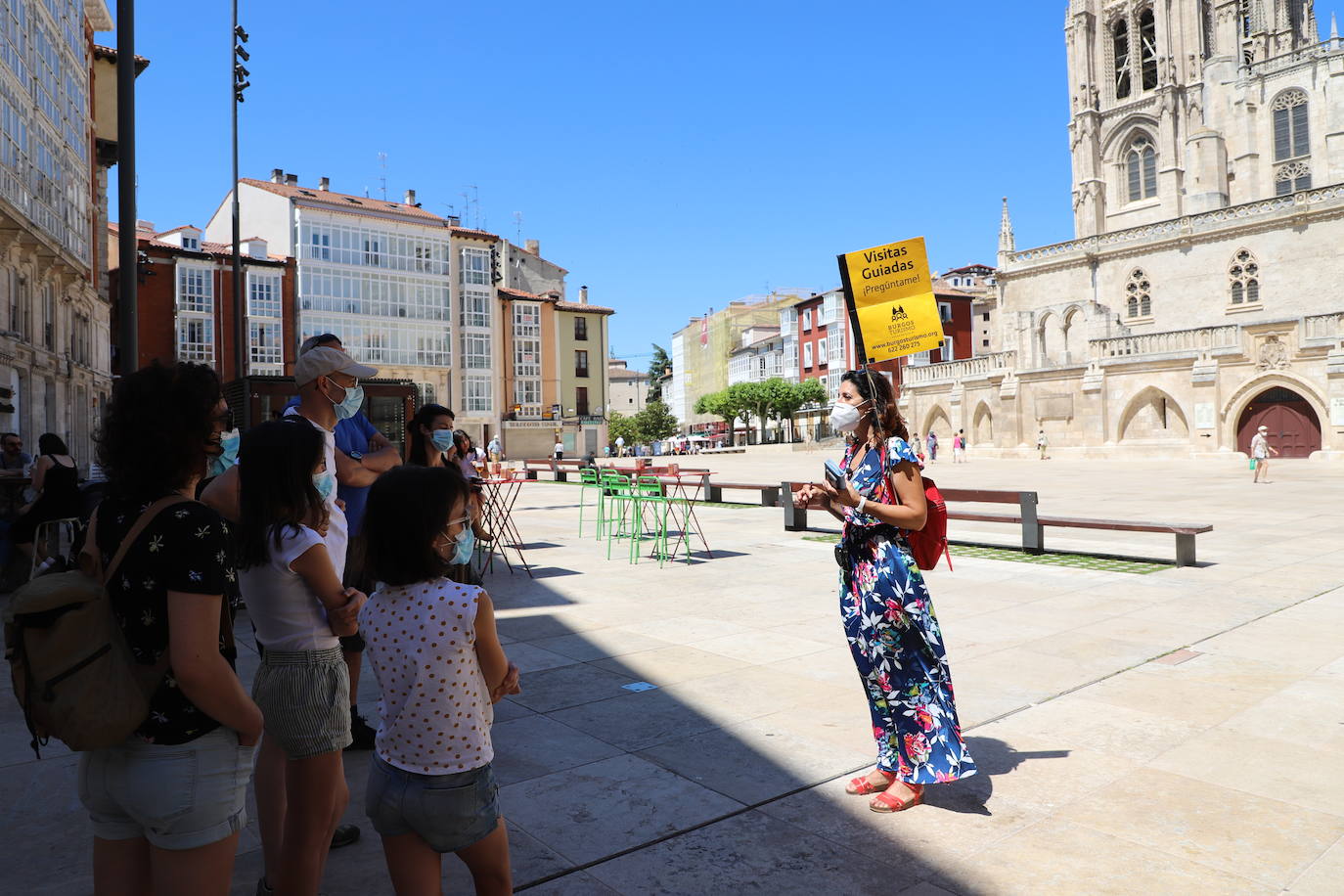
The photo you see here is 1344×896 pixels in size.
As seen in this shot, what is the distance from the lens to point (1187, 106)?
168 ft

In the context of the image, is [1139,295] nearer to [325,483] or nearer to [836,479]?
[836,479]

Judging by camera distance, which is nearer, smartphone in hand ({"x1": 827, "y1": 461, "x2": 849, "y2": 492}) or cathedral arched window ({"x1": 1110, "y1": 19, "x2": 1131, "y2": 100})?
smartphone in hand ({"x1": 827, "y1": 461, "x2": 849, "y2": 492})

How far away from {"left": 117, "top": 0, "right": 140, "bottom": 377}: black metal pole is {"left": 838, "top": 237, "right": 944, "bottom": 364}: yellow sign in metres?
5.44

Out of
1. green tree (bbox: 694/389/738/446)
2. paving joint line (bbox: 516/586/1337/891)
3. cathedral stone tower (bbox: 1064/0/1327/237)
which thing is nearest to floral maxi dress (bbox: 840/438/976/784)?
paving joint line (bbox: 516/586/1337/891)

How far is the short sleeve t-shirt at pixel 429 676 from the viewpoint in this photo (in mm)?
2227

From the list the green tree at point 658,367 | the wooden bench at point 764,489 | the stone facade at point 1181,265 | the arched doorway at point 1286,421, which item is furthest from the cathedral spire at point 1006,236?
the green tree at point 658,367

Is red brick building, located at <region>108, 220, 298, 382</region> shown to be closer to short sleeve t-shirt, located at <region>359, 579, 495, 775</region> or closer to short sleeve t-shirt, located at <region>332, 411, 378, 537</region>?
short sleeve t-shirt, located at <region>332, 411, 378, 537</region>

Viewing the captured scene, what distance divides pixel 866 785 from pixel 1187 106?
59951 millimetres

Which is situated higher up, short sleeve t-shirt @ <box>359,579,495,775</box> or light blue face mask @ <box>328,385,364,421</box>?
light blue face mask @ <box>328,385,364,421</box>

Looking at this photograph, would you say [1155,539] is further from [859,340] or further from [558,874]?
[558,874]

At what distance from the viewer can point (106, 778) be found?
75.5 inches

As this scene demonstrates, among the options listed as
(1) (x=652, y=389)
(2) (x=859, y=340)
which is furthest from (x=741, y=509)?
(1) (x=652, y=389)

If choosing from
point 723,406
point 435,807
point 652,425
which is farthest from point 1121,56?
point 435,807

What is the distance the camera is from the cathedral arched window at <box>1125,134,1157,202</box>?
2067 inches
